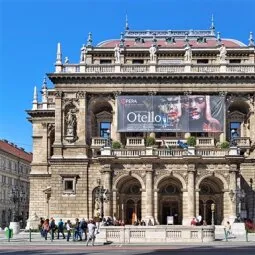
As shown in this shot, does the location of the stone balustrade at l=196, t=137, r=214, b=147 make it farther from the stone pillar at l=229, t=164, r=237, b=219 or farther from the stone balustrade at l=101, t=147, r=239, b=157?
the stone pillar at l=229, t=164, r=237, b=219

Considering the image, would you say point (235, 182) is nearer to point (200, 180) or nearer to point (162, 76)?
point (200, 180)

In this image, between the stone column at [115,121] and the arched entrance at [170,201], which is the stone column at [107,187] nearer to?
the arched entrance at [170,201]

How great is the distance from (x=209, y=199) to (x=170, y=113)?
9.34 meters

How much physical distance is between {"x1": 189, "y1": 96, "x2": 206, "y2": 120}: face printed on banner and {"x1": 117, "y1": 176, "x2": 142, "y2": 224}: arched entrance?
8.85 meters

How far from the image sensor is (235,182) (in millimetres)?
59312

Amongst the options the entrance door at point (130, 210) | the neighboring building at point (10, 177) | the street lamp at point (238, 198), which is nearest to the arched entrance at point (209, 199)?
the street lamp at point (238, 198)

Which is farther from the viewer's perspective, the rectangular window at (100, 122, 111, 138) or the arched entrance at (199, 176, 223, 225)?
the rectangular window at (100, 122, 111, 138)

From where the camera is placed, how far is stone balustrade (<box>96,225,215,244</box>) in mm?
40000

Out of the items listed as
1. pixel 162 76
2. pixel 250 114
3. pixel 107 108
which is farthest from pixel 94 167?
pixel 250 114

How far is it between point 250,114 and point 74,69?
727 inches

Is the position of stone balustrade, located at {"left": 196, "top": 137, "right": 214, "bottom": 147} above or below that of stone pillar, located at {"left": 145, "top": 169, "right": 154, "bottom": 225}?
above

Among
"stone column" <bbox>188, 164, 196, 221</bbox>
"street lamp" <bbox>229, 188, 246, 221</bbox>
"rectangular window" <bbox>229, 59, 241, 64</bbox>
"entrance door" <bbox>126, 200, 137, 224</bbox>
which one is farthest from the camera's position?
"rectangular window" <bbox>229, 59, 241, 64</bbox>

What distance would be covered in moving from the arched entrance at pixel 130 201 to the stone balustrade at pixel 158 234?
21.3 meters

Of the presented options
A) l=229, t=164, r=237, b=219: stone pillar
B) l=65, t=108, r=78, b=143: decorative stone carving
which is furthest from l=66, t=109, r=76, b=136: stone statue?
l=229, t=164, r=237, b=219: stone pillar
